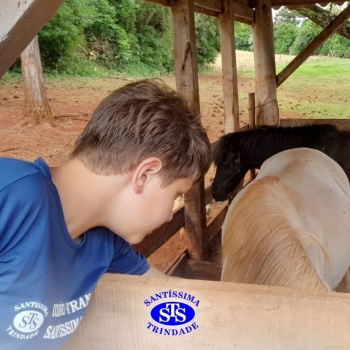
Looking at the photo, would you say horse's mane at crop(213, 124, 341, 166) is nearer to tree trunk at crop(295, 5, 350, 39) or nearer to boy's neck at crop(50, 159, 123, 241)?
boy's neck at crop(50, 159, 123, 241)

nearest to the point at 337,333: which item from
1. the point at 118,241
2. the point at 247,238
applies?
the point at 118,241

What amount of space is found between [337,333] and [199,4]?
3.14 m

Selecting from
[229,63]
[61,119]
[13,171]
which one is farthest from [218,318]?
[61,119]

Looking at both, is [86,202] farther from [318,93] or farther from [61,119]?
[318,93]

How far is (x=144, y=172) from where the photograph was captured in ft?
3.01

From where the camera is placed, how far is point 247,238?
1796 millimetres

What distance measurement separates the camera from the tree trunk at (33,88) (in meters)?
8.71

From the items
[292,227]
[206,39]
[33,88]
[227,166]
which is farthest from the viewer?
[206,39]

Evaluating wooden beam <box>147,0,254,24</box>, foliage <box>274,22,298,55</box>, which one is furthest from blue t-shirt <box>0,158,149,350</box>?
foliage <box>274,22,298,55</box>

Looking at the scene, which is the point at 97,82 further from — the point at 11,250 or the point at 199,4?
the point at 11,250

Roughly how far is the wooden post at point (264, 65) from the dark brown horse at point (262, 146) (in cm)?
154

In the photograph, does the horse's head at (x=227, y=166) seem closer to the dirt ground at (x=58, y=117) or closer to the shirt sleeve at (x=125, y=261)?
the shirt sleeve at (x=125, y=261)

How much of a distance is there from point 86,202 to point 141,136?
0.18 m

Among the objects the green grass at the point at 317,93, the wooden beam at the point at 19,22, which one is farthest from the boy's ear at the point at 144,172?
the green grass at the point at 317,93
